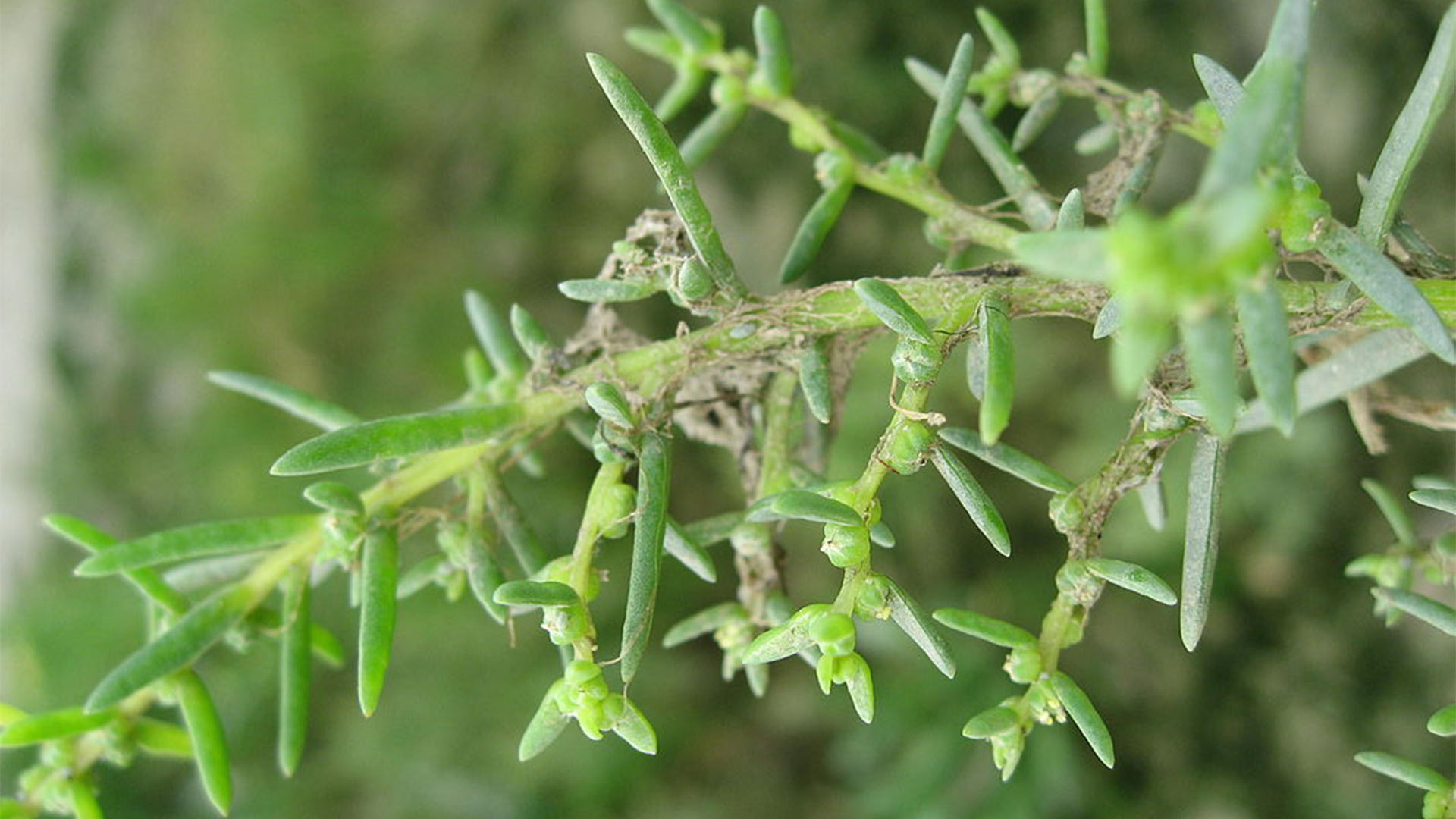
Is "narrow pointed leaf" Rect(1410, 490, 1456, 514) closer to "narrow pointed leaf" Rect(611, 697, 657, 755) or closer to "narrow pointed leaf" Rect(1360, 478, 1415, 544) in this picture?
"narrow pointed leaf" Rect(1360, 478, 1415, 544)

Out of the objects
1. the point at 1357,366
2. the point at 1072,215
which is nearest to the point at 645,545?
the point at 1072,215

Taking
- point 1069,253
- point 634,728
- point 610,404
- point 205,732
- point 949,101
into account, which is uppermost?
point 1069,253

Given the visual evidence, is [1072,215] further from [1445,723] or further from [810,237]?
[1445,723]

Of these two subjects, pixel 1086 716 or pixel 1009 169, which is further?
pixel 1009 169

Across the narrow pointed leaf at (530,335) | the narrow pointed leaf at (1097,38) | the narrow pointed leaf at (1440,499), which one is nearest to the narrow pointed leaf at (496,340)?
the narrow pointed leaf at (530,335)

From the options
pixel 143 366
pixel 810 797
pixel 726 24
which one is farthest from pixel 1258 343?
pixel 143 366

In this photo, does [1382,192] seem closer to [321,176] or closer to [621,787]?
[621,787]

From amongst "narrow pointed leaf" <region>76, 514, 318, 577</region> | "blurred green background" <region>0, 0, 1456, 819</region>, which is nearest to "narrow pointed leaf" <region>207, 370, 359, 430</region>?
"narrow pointed leaf" <region>76, 514, 318, 577</region>
